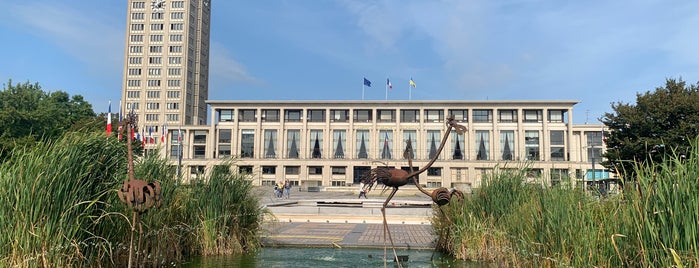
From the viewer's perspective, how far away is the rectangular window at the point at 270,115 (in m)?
80.2

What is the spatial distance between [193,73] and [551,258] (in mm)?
113188

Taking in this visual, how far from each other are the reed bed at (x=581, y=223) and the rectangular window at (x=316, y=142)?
6916cm

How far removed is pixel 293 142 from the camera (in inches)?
3130

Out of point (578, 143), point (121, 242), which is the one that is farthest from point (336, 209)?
point (578, 143)

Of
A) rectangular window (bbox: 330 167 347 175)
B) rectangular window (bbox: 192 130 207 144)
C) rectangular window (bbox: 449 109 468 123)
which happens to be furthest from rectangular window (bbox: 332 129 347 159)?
rectangular window (bbox: 192 130 207 144)

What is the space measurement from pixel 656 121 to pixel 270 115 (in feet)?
197

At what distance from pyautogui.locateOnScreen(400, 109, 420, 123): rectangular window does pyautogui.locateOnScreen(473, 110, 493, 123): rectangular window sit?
886 centimetres

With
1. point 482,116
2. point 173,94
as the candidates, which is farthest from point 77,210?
point 173,94

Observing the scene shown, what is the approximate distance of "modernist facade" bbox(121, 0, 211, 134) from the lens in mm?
106375

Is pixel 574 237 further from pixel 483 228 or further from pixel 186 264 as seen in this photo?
pixel 186 264

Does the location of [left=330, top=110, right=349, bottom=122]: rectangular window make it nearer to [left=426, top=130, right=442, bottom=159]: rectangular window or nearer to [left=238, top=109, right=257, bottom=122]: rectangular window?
[left=238, top=109, right=257, bottom=122]: rectangular window

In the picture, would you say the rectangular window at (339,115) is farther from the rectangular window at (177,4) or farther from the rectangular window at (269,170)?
the rectangular window at (177,4)

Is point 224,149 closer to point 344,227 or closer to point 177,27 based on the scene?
point 177,27

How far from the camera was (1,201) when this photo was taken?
5.26 metres
